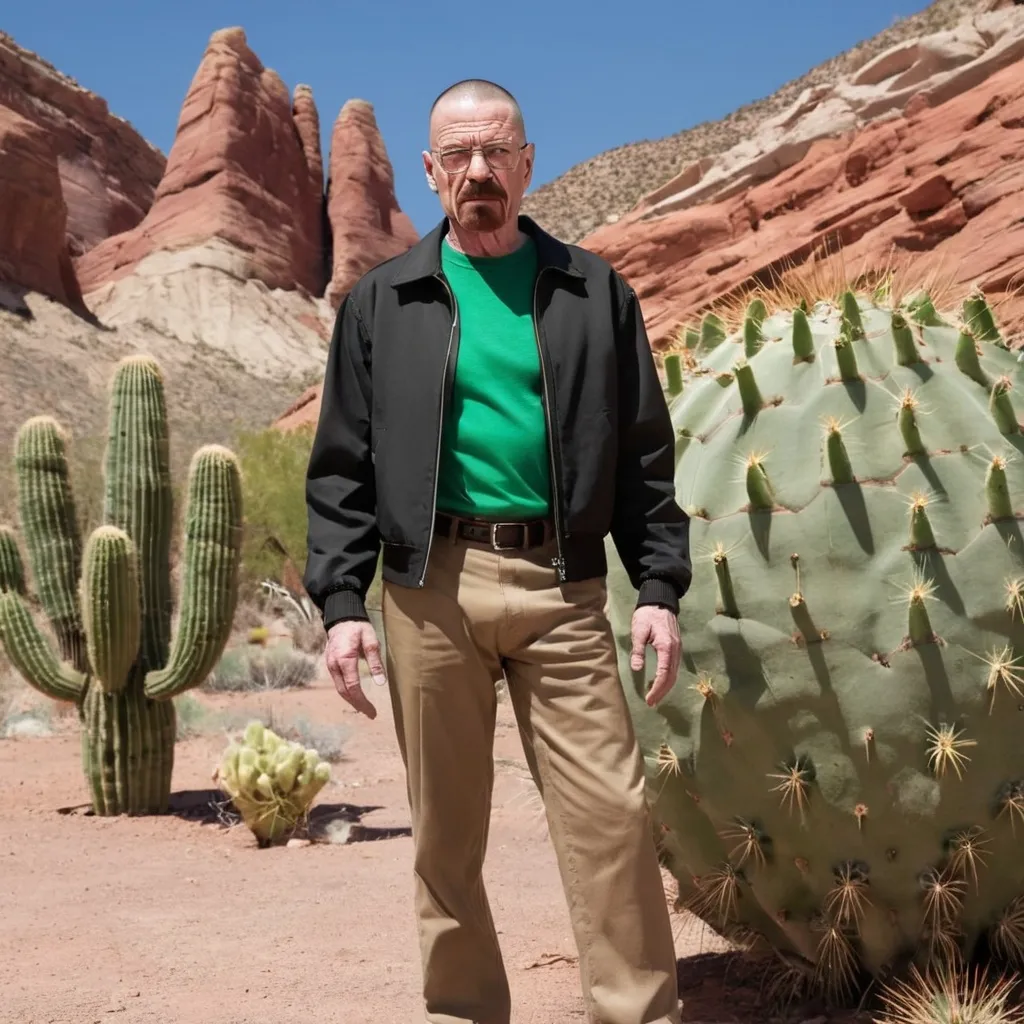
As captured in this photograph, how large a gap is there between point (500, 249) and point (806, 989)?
6.64ft

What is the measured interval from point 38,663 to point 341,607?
18.5 feet

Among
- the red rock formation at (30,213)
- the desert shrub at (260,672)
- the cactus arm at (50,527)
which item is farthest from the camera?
the red rock formation at (30,213)

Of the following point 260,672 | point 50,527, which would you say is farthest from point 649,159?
point 50,527

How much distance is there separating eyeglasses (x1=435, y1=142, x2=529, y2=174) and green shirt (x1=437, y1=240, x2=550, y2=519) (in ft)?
0.88

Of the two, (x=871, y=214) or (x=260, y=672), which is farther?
(x=871, y=214)

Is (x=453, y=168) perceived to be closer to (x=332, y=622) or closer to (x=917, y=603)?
(x=332, y=622)

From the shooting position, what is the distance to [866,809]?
293 cm

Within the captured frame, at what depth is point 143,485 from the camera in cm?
795

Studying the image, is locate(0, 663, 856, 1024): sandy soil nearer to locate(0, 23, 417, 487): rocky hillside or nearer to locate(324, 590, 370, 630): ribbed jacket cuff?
locate(324, 590, 370, 630): ribbed jacket cuff

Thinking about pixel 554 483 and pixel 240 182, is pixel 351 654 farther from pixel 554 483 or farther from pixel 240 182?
pixel 240 182

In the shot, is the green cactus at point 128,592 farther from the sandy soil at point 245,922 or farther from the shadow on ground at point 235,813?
the sandy soil at point 245,922

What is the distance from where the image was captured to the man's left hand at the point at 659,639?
105 inches

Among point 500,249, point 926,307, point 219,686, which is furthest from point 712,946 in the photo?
point 219,686

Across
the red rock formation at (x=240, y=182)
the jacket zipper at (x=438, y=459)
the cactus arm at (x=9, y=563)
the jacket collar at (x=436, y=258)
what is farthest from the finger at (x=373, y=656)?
the red rock formation at (x=240, y=182)
